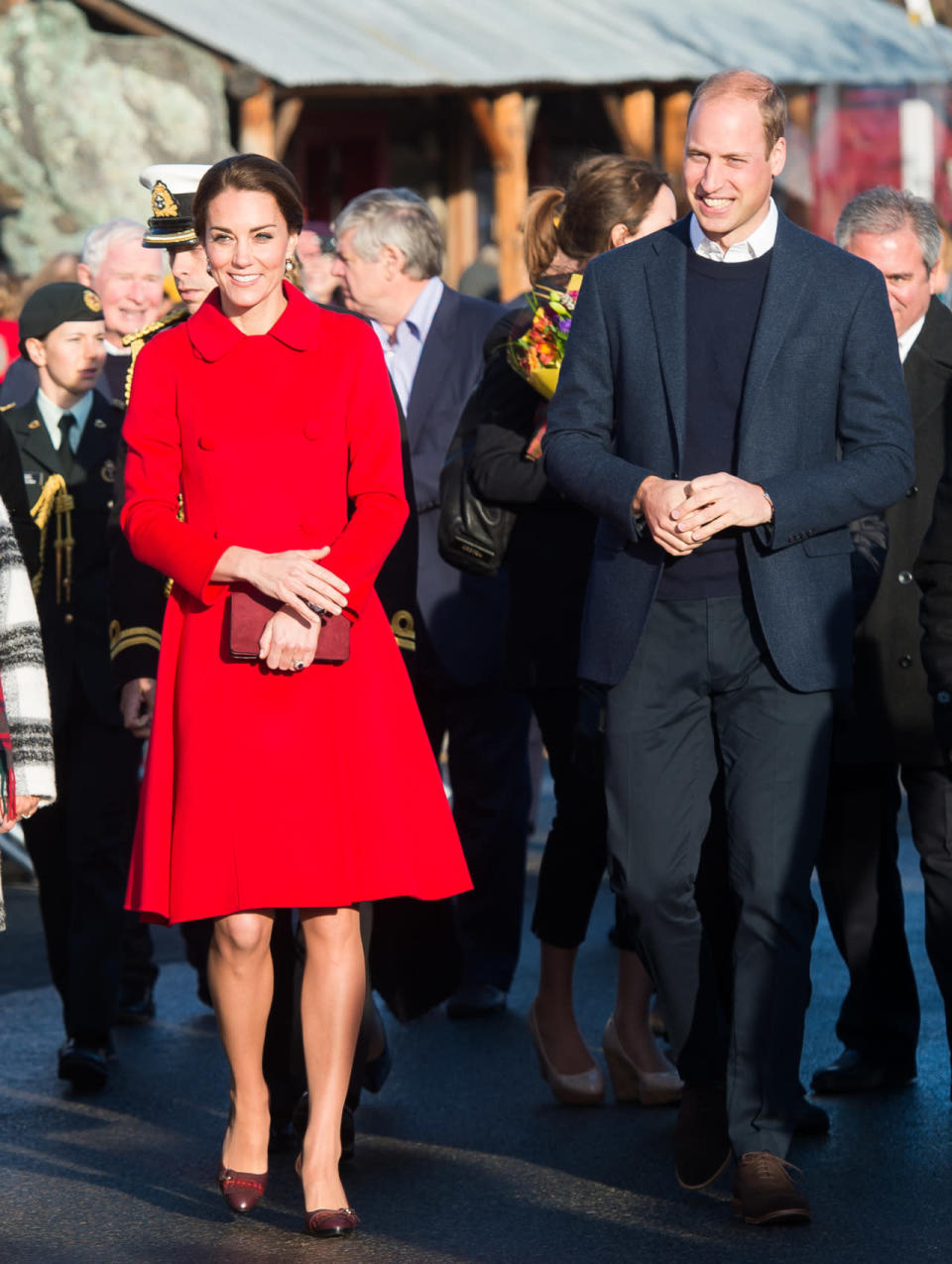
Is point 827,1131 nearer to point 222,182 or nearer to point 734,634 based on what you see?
point 734,634

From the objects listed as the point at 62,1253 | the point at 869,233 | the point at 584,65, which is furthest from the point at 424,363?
the point at 584,65

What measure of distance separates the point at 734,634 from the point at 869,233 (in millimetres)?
1453

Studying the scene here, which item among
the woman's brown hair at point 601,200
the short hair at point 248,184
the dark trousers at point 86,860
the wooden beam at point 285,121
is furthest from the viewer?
the wooden beam at point 285,121

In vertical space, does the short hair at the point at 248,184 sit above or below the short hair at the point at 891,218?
above

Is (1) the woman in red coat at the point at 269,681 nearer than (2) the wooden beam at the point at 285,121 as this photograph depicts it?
Yes

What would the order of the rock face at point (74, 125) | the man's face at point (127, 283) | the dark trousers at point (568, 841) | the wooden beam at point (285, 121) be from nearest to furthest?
the dark trousers at point (568, 841) < the man's face at point (127, 283) < the rock face at point (74, 125) < the wooden beam at point (285, 121)

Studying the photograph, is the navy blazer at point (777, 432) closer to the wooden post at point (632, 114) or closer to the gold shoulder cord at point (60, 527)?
the gold shoulder cord at point (60, 527)

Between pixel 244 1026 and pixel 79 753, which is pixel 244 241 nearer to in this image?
pixel 244 1026

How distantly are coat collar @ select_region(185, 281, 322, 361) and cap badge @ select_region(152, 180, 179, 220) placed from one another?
100 centimetres

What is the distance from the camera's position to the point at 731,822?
494 centimetres

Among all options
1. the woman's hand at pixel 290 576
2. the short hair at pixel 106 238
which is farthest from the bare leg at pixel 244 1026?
the short hair at pixel 106 238

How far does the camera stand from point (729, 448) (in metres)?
4.84

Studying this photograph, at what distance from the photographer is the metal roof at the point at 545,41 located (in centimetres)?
1861

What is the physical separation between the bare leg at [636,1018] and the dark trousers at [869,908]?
49 centimetres
